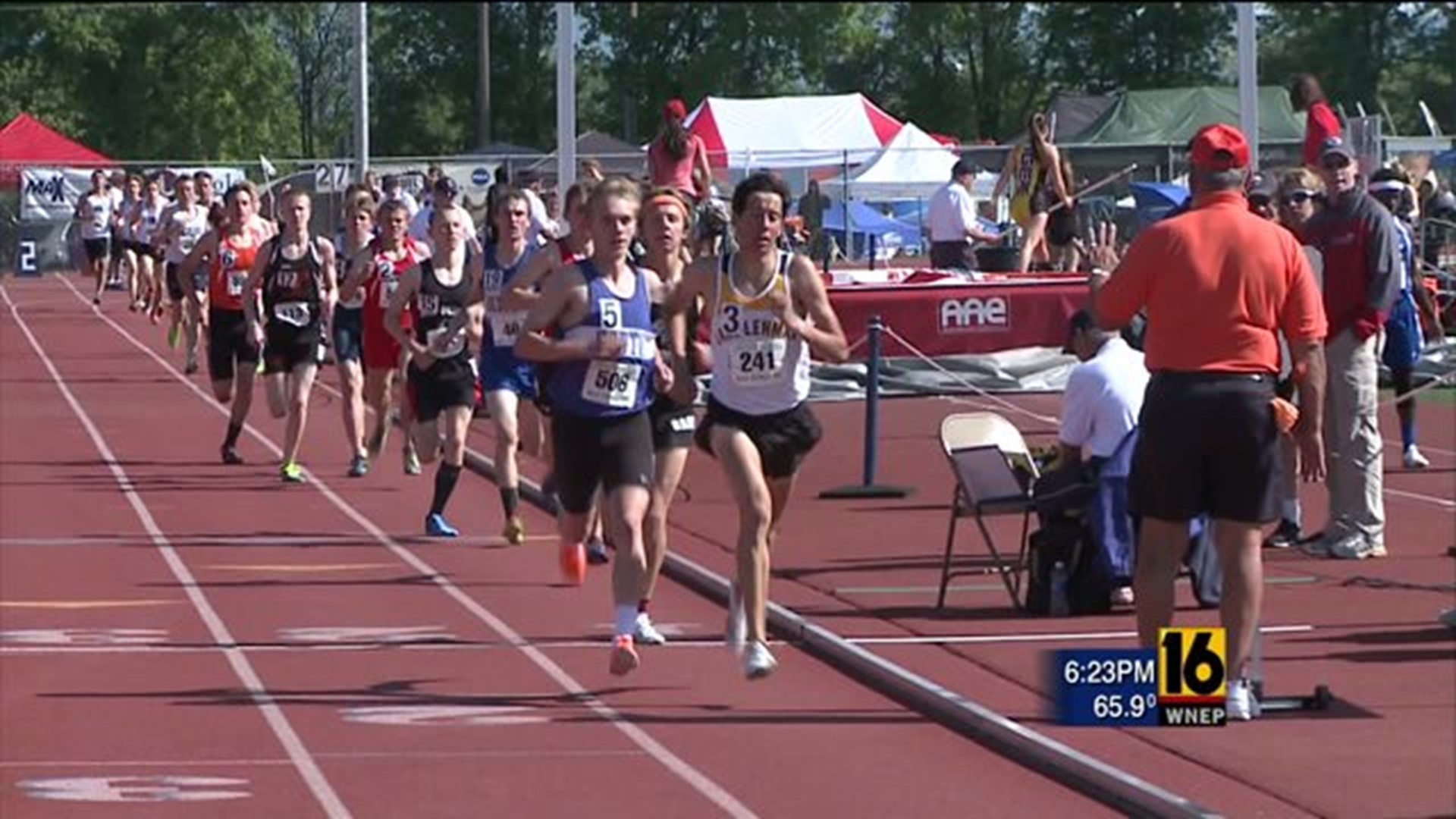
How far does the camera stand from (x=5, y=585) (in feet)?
50.4

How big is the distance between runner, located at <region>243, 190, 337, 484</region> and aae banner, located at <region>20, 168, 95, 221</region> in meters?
1.42

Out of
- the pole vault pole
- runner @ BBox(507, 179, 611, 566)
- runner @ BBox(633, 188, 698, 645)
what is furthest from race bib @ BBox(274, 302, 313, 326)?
runner @ BBox(633, 188, 698, 645)

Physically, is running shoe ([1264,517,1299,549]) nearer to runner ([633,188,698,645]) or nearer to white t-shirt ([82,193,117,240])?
runner ([633,188,698,645])

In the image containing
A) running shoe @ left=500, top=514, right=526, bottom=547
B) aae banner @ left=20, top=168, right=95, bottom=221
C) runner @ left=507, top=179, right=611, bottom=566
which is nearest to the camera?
runner @ left=507, top=179, right=611, bottom=566

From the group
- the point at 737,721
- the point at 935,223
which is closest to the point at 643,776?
the point at 737,721

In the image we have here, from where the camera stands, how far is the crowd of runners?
11.4 metres

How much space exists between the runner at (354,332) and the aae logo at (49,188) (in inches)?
78.8

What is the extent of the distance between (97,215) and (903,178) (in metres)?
10.5

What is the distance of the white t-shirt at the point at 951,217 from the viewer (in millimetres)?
26562

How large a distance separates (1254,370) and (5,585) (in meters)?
8.34

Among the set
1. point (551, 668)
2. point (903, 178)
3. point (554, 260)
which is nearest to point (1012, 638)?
point (551, 668)

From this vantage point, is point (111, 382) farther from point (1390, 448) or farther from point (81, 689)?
point (81, 689)

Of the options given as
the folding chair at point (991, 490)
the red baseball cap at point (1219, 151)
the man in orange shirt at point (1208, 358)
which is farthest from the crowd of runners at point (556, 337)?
the red baseball cap at point (1219, 151)

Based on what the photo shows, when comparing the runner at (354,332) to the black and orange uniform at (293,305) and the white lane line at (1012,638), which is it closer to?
the black and orange uniform at (293,305)
